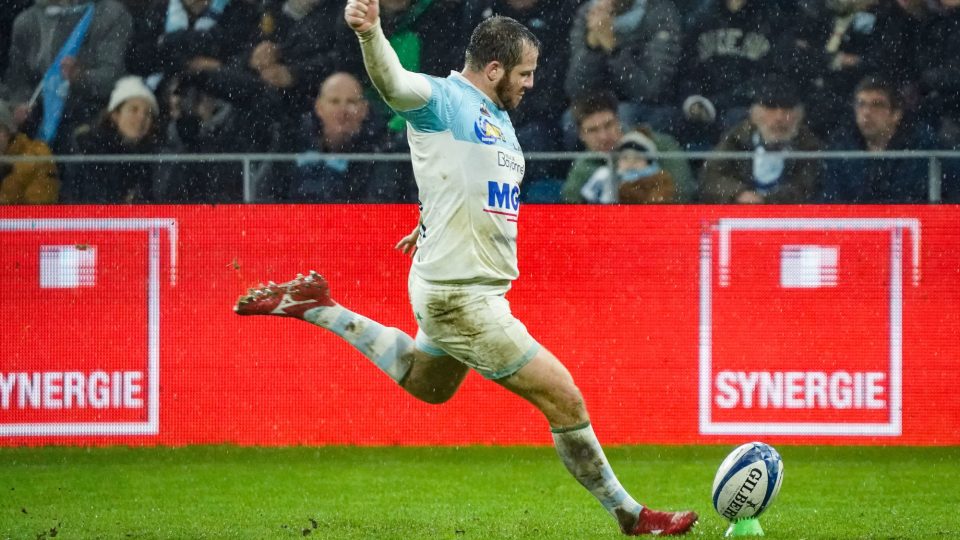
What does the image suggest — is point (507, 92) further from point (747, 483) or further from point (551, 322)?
point (551, 322)

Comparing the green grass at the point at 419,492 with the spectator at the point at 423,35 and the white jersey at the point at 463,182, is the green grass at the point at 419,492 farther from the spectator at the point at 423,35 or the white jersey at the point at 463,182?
the spectator at the point at 423,35

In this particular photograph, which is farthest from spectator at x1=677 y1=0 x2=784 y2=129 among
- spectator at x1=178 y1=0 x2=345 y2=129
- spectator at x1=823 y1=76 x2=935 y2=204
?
spectator at x1=178 y1=0 x2=345 y2=129

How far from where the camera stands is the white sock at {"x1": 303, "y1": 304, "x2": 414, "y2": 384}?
5777mm

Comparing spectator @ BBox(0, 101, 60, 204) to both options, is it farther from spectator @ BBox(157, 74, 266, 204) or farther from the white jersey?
the white jersey

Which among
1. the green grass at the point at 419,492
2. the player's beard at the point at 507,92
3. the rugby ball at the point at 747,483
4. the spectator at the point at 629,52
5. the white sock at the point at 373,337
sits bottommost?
the green grass at the point at 419,492

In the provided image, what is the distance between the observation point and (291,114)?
34.7ft

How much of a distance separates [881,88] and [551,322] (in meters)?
3.45

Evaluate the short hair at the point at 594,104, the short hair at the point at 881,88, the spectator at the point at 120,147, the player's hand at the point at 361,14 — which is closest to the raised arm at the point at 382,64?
the player's hand at the point at 361,14

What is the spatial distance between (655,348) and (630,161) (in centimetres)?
148

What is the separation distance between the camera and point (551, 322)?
8672 millimetres

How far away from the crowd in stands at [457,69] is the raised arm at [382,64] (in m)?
5.13

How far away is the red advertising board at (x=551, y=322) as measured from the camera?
8547 mm

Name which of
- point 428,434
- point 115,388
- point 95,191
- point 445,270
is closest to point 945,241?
point 428,434

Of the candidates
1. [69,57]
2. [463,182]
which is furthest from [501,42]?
[69,57]
